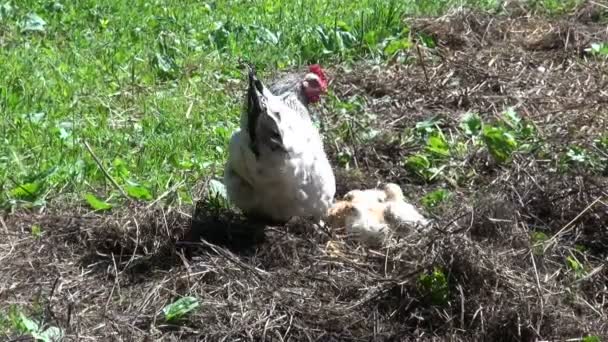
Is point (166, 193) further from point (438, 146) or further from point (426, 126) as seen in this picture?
point (426, 126)

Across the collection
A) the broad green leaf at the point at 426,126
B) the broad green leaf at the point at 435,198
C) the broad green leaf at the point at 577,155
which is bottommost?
the broad green leaf at the point at 426,126

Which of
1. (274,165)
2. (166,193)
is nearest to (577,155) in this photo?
(274,165)

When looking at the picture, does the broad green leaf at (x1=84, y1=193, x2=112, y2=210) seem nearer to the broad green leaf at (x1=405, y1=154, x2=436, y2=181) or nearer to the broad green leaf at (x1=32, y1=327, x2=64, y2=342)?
the broad green leaf at (x1=32, y1=327, x2=64, y2=342)

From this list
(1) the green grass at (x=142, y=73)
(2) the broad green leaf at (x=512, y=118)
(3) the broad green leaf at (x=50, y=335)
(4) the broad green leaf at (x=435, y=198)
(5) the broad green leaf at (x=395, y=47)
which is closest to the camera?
(3) the broad green leaf at (x=50, y=335)

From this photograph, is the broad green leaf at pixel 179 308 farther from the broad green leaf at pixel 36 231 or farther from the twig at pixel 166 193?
the broad green leaf at pixel 36 231

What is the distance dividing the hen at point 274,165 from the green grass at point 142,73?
0.53 m

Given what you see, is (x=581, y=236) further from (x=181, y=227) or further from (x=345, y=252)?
(x=181, y=227)

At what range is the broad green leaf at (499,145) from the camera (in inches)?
243

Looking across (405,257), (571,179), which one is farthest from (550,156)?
(405,257)

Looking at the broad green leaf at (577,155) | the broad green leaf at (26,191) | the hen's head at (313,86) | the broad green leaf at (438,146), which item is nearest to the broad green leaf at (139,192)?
the broad green leaf at (26,191)

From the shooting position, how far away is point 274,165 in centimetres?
509

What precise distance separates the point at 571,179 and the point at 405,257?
3.95 ft

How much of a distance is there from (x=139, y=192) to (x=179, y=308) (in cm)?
116

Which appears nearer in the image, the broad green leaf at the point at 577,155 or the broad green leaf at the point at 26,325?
the broad green leaf at the point at 26,325
